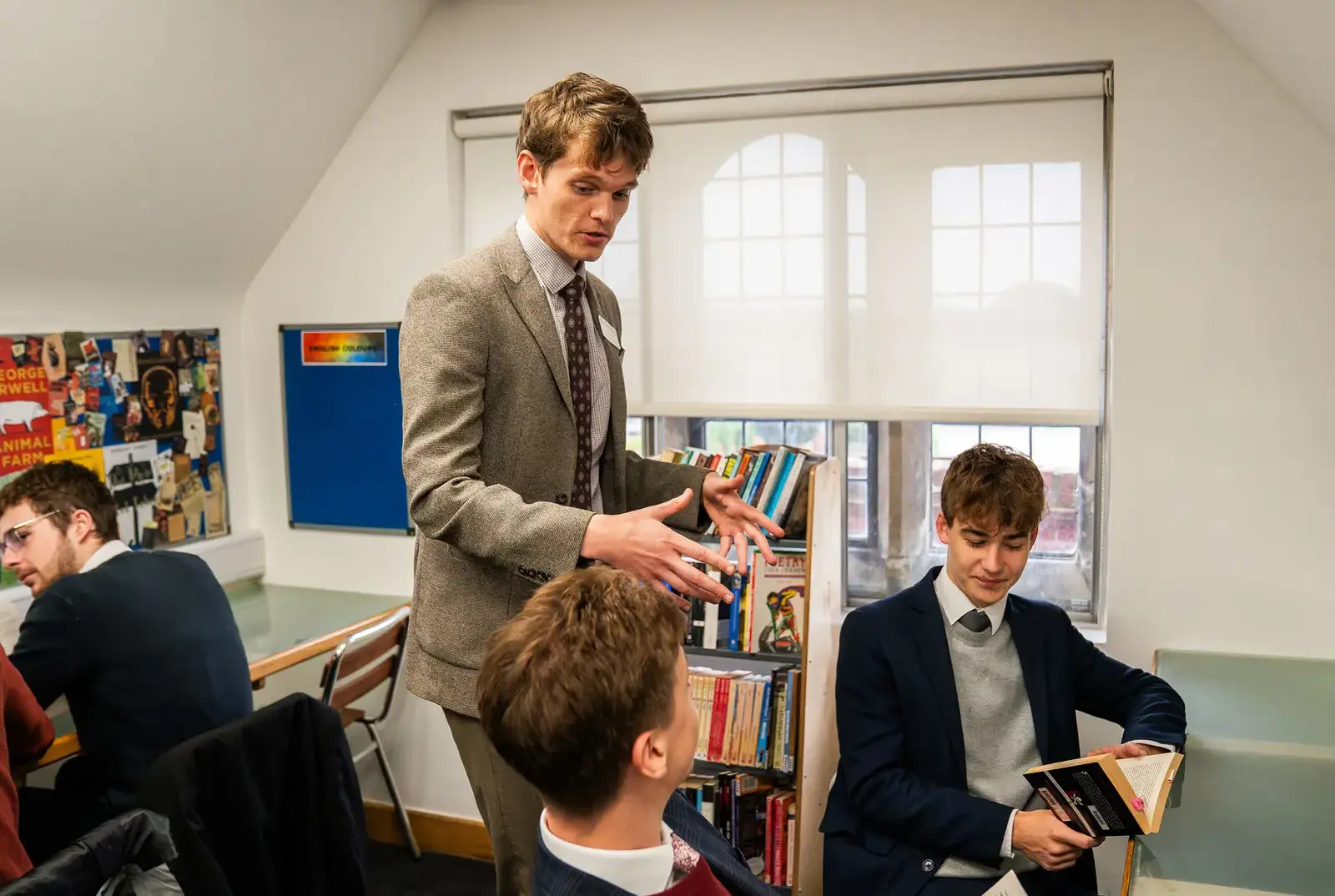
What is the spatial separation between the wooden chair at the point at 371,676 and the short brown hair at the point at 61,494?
0.72m

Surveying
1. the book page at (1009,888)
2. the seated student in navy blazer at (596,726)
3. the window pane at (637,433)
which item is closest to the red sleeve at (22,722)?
the seated student in navy blazer at (596,726)

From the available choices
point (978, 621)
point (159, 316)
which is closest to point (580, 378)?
point (978, 621)

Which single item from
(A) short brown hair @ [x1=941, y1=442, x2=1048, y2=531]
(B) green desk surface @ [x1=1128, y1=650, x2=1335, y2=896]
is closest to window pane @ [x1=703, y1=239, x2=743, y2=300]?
(A) short brown hair @ [x1=941, y1=442, x2=1048, y2=531]

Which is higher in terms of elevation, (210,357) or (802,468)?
(210,357)

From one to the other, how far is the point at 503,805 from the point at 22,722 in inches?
51.6


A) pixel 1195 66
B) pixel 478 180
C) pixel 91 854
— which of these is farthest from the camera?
pixel 478 180

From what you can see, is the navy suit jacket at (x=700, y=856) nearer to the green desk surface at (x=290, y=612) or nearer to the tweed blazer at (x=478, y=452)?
the tweed blazer at (x=478, y=452)

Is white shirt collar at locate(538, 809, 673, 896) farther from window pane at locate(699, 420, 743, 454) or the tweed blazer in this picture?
window pane at locate(699, 420, 743, 454)

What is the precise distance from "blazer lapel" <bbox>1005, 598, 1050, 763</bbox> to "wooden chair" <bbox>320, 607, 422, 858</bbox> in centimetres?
151

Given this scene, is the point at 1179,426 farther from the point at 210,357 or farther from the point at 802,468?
the point at 210,357

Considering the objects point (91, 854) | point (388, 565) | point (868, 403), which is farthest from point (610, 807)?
point (388, 565)

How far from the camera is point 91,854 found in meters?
1.45

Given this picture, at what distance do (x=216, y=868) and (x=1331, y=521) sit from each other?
2593mm

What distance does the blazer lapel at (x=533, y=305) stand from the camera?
138cm
